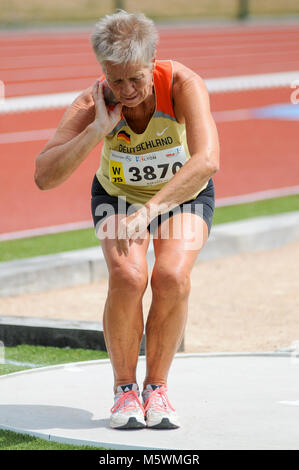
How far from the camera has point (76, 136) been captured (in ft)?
13.5

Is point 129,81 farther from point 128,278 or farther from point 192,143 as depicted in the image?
point 128,278

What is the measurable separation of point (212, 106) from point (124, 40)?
13323 millimetres

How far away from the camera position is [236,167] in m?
12.7

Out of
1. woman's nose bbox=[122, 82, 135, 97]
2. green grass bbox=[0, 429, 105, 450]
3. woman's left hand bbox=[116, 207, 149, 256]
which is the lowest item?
green grass bbox=[0, 429, 105, 450]

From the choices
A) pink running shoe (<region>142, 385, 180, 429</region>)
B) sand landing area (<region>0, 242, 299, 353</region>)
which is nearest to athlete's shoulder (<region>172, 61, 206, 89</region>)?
pink running shoe (<region>142, 385, 180, 429</region>)

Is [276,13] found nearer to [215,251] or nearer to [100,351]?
[215,251]

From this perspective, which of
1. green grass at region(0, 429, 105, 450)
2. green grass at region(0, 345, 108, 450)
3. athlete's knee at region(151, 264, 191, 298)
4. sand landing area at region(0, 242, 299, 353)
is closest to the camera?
green grass at region(0, 429, 105, 450)

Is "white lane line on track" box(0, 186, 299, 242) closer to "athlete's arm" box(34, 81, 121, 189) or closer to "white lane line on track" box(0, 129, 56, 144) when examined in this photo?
"white lane line on track" box(0, 129, 56, 144)

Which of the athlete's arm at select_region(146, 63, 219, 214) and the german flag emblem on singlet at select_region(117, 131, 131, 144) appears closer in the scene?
the athlete's arm at select_region(146, 63, 219, 214)

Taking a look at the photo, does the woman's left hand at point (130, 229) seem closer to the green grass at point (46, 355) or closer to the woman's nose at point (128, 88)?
the woman's nose at point (128, 88)

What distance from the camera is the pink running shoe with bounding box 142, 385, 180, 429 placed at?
402cm

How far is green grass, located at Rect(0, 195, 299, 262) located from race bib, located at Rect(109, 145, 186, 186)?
4095mm

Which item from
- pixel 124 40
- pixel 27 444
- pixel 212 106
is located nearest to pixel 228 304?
pixel 27 444
